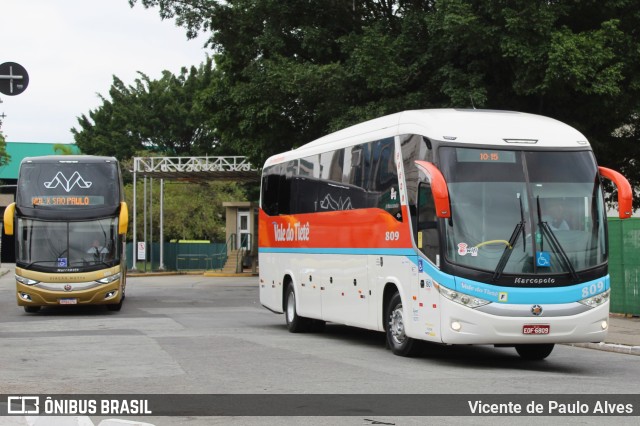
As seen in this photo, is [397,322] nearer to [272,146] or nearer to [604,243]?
[604,243]

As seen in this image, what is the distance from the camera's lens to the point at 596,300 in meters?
14.7

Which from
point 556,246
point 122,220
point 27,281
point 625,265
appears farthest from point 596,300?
point 27,281

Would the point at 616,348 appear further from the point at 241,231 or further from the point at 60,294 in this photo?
the point at 241,231

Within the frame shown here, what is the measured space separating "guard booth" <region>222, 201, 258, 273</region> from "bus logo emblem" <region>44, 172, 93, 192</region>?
30873 mm

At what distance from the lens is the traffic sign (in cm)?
2187

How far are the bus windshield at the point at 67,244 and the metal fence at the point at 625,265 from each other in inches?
486

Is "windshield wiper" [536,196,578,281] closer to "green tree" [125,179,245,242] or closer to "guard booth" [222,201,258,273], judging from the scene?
"guard booth" [222,201,258,273]

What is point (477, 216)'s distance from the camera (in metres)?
14.5

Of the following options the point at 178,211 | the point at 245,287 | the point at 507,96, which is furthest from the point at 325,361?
the point at 178,211

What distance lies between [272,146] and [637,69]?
38.5 ft

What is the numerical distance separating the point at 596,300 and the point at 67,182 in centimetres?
1647

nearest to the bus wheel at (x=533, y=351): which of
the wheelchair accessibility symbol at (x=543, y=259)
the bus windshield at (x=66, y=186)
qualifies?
the wheelchair accessibility symbol at (x=543, y=259)

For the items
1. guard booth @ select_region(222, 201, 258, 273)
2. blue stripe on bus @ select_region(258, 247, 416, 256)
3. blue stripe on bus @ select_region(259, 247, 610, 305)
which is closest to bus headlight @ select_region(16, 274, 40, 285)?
blue stripe on bus @ select_region(258, 247, 416, 256)

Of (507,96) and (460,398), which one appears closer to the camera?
(460,398)
